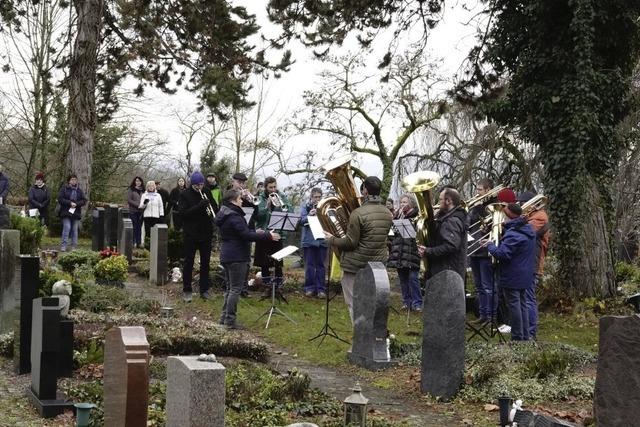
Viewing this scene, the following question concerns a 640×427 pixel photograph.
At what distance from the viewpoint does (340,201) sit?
1345cm

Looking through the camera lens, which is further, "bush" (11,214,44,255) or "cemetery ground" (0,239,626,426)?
"bush" (11,214,44,255)

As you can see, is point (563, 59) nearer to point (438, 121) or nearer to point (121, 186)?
point (438, 121)

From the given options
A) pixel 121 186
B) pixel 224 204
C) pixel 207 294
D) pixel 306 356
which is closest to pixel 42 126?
pixel 121 186

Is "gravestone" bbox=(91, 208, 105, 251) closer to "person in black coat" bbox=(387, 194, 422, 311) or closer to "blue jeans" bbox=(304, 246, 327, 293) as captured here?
"blue jeans" bbox=(304, 246, 327, 293)

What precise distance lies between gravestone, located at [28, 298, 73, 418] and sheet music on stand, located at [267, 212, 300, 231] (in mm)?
6749

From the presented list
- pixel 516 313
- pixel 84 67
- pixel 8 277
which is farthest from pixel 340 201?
pixel 84 67

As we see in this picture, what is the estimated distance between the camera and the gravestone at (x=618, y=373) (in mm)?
5383

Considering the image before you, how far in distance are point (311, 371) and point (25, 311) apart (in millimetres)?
3469

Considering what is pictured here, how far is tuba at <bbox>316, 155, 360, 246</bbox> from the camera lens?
12930mm

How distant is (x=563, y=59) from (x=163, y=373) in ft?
34.9

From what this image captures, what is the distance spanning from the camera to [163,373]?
9.91m

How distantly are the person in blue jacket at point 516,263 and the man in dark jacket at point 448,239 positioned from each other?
0.66 metres

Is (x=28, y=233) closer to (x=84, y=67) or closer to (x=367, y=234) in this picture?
(x=84, y=67)

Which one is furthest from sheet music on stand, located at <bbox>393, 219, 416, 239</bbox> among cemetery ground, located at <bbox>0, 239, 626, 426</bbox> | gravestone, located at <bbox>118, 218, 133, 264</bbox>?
gravestone, located at <bbox>118, 218, 133, 264</bbox>
